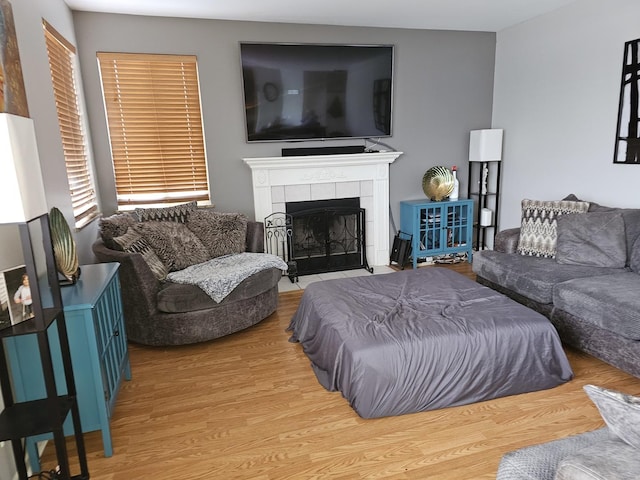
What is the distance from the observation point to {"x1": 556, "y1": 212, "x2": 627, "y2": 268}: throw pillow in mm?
3084

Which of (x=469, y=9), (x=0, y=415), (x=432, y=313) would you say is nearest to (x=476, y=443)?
(x=432, y=313)

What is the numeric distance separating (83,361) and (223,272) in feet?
4.28

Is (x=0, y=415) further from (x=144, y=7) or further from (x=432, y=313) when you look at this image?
(x=144, y=7)

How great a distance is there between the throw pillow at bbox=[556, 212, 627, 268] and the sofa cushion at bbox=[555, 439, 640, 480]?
8.42 feet

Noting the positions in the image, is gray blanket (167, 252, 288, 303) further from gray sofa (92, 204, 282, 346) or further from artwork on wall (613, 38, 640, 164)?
artwork on wall (613, 38, 640, 164)

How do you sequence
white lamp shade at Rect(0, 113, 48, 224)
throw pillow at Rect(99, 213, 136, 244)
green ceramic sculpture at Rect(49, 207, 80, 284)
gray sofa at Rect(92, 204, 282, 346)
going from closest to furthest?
white lamp shade at Rect(0, 113, 48, 224), green ceramic sculpture at Rect(49, 207, 80, 284), gray sofa at Rect(92, 204, 282, 346), throw pillow at Rect(99, 213, 136, 244)

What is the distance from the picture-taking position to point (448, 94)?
16.1 ft

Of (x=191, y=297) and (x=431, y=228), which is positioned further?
(x=431, y=228)

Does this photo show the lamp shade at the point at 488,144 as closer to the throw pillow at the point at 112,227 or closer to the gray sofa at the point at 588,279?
the gray sofa at the point at 588,279

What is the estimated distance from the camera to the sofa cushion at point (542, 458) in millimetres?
1079

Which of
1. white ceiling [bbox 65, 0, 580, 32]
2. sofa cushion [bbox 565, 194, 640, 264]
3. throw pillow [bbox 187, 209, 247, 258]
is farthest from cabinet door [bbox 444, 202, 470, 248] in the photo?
throw pillow [bbox 187, 209, 247, 258]

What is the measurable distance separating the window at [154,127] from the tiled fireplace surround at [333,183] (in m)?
0.63

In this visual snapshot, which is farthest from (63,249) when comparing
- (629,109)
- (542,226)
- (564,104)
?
(564,104)

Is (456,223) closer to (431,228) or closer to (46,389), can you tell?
(431,228)
